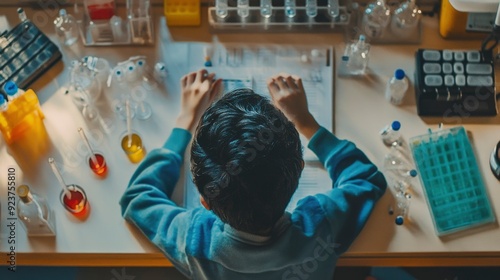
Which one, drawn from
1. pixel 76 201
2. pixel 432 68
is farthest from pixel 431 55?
pixel 76 201

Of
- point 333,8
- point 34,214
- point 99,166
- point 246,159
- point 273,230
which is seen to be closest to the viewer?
point 246,159

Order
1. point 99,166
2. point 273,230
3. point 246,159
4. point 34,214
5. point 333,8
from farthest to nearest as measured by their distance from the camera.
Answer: point 333,8
point 99,166
point 34,214
point 273,230
point 246,159

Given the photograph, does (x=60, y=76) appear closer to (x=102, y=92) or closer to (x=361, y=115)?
(x=102, y=92)

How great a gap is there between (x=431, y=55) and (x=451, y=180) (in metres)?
0.30

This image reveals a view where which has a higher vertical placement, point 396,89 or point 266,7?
point 266,7

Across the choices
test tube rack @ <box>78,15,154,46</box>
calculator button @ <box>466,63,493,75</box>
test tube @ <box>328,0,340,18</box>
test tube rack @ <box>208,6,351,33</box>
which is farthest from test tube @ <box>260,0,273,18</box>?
calculator button @ <box>466,63,493,75</box>

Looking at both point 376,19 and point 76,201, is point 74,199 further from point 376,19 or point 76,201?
point 376,19

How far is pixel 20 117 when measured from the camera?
4.86ft

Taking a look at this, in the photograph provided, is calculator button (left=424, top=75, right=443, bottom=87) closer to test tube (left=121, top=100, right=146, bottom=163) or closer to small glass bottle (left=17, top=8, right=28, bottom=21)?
test tube (left=121, top=100, right=146, bottom=163)

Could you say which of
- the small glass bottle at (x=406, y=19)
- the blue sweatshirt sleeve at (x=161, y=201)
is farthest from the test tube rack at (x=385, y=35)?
the blue sweatshirt sleeve at (x=161, y=201)

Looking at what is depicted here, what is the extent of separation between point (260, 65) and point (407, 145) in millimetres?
395

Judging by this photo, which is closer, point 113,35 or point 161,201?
point 161,201

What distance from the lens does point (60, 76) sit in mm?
1575

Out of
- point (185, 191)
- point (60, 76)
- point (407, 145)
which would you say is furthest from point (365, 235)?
point (60, 76)
